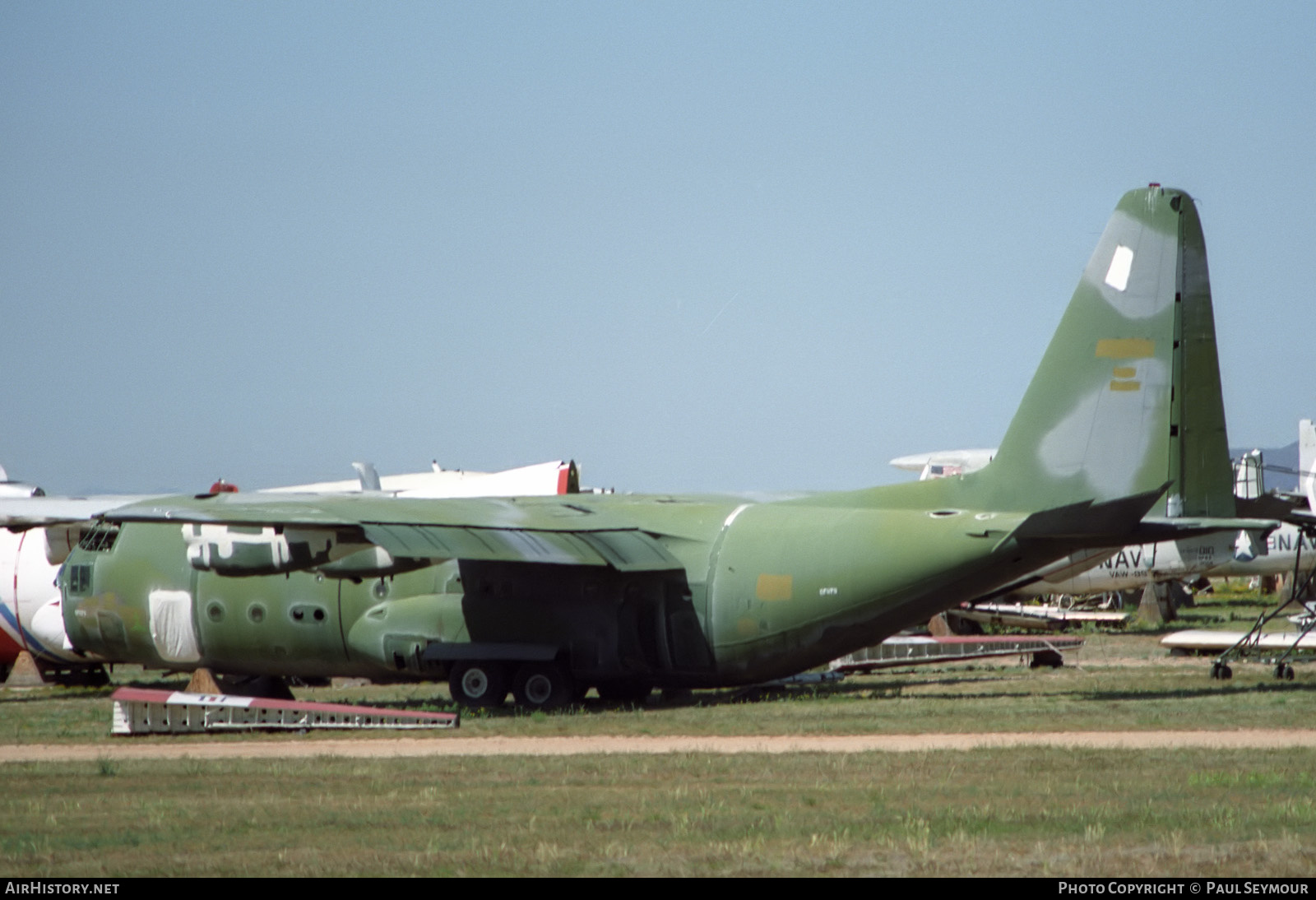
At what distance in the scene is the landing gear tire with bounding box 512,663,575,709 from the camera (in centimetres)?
2545

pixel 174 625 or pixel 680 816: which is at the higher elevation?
pixel 174 625

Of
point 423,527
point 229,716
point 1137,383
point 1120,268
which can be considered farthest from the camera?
point 1120,268

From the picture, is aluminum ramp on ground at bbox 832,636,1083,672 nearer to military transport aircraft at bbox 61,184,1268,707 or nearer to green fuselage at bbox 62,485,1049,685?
green fuselage at bbox 62,485,1049,685

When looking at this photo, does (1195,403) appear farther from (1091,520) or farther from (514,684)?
(514,684)

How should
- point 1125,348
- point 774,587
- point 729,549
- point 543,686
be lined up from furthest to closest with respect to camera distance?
point 543,686, point 729,549, point 774,587, point 1125,348

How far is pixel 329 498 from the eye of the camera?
26.4 metres

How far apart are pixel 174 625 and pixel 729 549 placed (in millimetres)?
9481

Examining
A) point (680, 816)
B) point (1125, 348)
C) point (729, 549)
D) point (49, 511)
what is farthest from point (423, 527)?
point (1125, 348)

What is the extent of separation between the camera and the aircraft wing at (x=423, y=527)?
22.6 m

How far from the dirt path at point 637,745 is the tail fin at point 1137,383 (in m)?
4.54

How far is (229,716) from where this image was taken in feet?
76.9

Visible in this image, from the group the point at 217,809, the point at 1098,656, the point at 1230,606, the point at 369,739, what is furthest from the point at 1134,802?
the point at 1230,606
